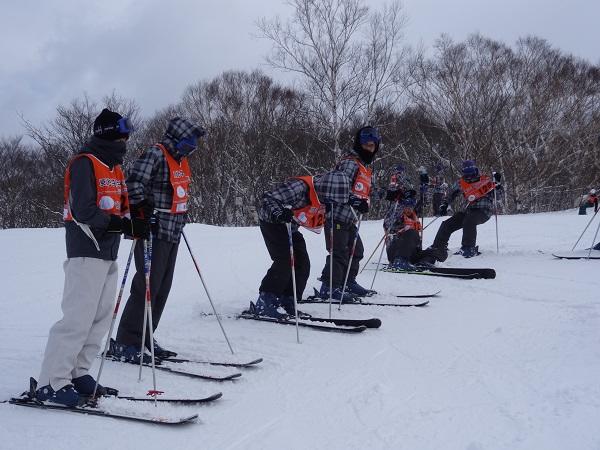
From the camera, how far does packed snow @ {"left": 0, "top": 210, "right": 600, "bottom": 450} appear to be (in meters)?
2.86

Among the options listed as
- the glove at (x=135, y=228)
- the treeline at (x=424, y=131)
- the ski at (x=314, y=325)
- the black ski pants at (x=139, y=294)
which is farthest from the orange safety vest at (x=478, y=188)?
the treeline at (x=424, y=131)

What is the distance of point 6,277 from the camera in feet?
27.6

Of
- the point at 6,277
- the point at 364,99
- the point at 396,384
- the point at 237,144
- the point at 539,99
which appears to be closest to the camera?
the point at 396,384

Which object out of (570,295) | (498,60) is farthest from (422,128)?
(570,295)

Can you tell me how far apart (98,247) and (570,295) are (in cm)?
520

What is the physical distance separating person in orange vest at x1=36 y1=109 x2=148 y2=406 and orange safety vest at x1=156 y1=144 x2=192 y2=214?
712mm

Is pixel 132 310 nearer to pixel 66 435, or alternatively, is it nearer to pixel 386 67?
pixel 66 435

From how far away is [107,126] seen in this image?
341 cm

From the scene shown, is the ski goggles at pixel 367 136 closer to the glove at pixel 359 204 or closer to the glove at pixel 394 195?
the glove at pixel 359 204

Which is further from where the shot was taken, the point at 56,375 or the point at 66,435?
the point at 56,375

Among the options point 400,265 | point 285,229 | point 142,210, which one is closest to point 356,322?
point 285,229

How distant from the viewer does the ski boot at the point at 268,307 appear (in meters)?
5.46

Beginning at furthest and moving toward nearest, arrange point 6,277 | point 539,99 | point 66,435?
point 539,99, point 6,277, point 66,435

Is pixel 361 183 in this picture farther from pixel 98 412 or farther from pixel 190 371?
pixel 98 412
